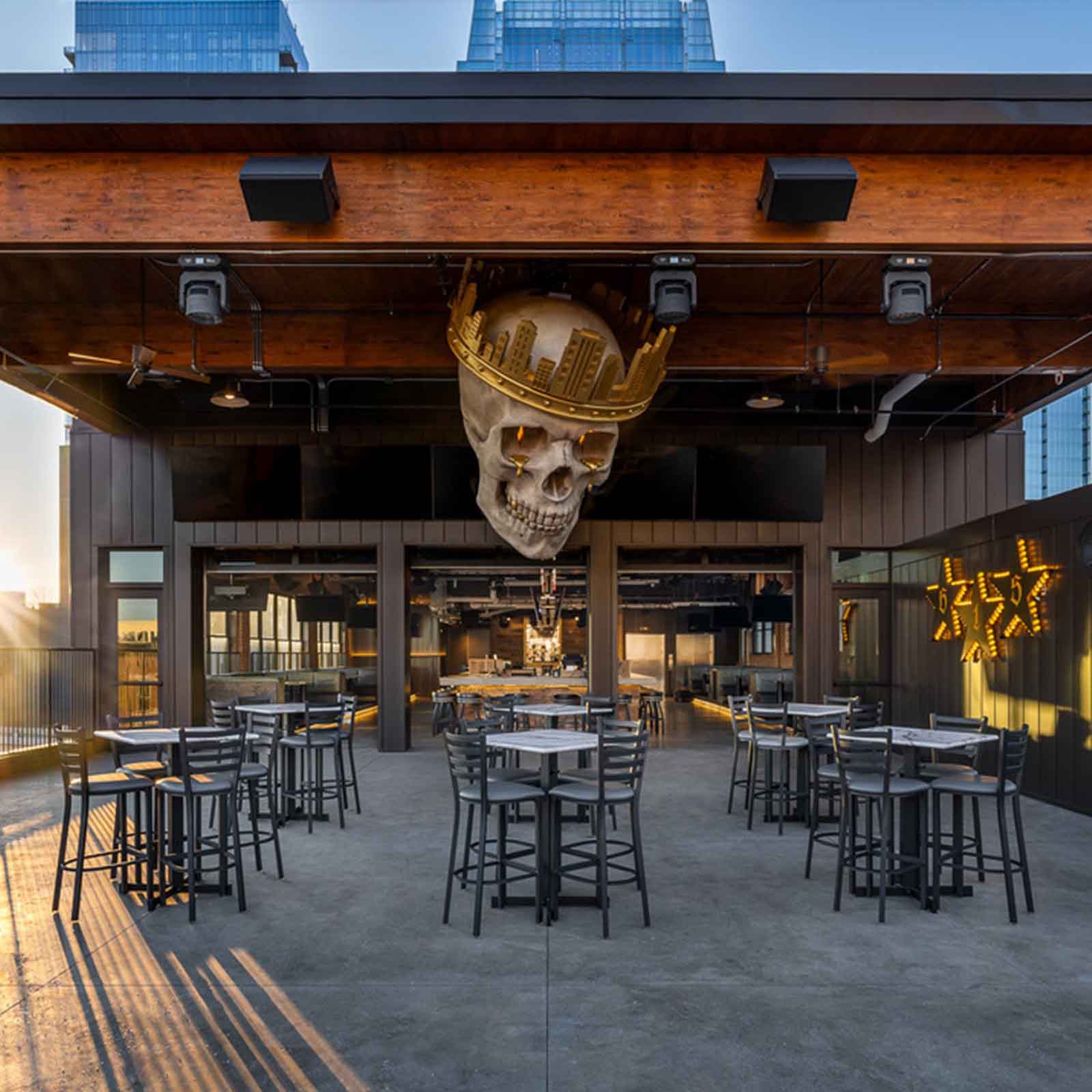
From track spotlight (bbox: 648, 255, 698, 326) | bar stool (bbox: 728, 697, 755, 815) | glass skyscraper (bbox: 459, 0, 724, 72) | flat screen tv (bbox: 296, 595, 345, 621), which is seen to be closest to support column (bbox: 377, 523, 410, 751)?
bar stool (bbox: 728, 697, 755, 815)

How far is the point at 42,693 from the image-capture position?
12352 mm

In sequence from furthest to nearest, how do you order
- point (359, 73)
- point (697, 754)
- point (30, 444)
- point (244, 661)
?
point (30, 444) → point (244, 661) → point (697, 754) → point (359, 73)

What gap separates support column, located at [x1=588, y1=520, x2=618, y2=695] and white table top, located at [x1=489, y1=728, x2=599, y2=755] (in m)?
6.51

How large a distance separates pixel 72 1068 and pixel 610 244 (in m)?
4.51

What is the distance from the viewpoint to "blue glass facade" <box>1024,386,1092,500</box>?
101 metres

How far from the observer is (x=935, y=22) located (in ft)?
63.3

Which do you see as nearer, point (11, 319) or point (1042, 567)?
point (11, 319)

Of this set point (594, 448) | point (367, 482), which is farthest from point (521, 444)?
point (367, 482)

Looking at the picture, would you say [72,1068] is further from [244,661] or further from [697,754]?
[244,661]

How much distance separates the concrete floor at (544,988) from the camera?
3480 millimetres

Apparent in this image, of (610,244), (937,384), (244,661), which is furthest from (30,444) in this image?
(610,244)

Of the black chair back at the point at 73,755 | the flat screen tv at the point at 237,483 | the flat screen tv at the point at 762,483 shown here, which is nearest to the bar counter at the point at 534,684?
the flat screen tv at the point at 762,483

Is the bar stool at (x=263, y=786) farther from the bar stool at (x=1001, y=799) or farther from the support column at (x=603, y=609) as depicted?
the support column at (x=603, y=609)

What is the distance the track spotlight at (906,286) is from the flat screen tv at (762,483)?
680 centimetres
